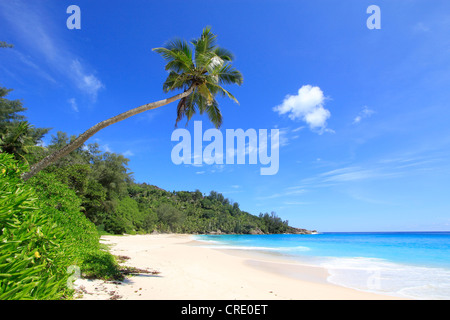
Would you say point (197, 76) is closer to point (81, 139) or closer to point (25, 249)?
point (81, 139)

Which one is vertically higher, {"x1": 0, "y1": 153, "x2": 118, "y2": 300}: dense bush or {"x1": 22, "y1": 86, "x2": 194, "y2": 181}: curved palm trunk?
{"x1": 22, "y1": 86, "x2": 194, "y2": 181}: curved palm trunk

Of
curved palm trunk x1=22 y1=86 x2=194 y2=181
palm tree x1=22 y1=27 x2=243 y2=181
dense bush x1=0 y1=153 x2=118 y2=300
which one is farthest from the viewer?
palm tree x1=22 y1=27 x2=243 y2=181

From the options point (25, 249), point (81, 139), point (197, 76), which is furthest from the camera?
point (197, 76)

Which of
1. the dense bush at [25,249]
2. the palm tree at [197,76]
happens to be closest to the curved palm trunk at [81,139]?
the palm tree at [197,76]

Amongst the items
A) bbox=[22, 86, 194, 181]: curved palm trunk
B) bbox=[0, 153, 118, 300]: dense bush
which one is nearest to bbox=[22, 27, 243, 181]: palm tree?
bbox=[22, 86, 194, 181]: curved palm trunk

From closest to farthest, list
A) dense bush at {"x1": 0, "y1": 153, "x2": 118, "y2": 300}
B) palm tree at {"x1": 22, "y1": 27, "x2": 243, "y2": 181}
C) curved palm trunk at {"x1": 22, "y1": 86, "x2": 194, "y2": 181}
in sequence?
1. dense bush at {"x1": 0, "y1": 153, "x2": 118, "y2": 300}
2. curved palm trunk at {"x1": 22, "y1": 86, "x2": 194, "y2": 181}
3. palm tree at {"x1": 22, "y1": 27, "x2": 243, "y2": 181}

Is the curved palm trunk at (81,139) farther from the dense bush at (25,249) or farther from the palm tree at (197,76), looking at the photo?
the dense bush at (25,249)

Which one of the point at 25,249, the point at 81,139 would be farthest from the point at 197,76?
the point at 25,249

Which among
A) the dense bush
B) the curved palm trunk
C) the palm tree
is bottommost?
the dense bush

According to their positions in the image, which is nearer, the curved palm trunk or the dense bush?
the dense bush

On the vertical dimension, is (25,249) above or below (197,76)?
below

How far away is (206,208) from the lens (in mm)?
129000

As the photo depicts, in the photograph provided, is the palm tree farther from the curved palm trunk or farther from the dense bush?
the dense bush

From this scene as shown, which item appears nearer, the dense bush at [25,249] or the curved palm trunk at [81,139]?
the dense bush at [25,249]
